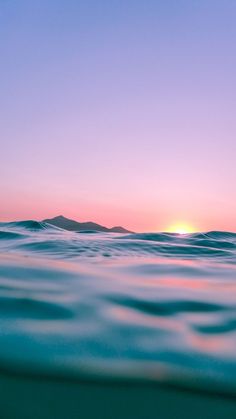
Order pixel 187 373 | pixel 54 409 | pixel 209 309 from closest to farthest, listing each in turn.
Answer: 1. pixel 54 409
2. pixel 187 373
3. pixel 209 309

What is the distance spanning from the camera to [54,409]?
150 cm

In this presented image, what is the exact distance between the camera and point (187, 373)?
1677 mm

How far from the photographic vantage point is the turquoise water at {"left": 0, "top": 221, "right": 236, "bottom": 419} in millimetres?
1553

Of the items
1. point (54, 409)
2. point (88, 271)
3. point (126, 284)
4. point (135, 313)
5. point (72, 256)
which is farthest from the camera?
point (72, 256)

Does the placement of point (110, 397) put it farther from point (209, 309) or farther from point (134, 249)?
point (134, 249)

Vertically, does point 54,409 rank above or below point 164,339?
below

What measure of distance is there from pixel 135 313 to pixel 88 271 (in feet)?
5.14

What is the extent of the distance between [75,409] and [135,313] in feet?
3.54

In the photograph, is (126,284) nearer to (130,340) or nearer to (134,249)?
(130,340)

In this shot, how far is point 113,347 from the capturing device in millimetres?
1890

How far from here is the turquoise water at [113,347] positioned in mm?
1553

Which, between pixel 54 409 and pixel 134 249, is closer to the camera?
pixel 54 409

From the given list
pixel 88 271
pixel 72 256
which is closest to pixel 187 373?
pixel 88 271

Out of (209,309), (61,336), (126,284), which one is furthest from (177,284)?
(61,336)
